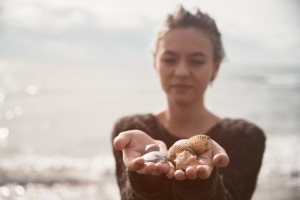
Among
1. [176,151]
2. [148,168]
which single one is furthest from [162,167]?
[176,151]

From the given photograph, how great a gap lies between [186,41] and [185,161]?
1.43 meters

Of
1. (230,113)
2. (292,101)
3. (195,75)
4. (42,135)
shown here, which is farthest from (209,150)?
(292,101)

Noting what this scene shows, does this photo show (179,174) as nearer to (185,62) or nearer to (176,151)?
(176,151)

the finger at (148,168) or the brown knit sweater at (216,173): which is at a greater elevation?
the finger at (148,168)

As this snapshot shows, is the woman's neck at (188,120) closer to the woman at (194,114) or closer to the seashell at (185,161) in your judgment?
the woman at (194,114)

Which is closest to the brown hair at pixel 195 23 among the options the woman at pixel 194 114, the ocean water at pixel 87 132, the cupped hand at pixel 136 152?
the woman at pixel 194 114

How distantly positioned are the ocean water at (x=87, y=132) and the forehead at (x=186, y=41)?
4.25 metres

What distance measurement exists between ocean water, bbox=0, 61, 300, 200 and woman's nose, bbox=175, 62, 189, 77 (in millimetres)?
4135

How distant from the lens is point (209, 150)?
5.93 feet

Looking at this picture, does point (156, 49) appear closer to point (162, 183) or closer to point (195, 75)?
point (195, 75)

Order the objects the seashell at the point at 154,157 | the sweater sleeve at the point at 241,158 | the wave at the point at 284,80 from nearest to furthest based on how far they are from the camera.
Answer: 1. the seashell at the point at 154,157
2. the sweater sleeve at the point at 241,158
3. the wave at the point at 284,80

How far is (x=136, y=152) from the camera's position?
72.1 inches

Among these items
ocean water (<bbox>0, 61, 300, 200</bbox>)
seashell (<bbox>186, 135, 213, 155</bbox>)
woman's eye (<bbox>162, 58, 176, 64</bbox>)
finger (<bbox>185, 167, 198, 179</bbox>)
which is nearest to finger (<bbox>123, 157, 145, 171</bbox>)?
finger (<bbox>185, 167, 198, 179</bbox>)

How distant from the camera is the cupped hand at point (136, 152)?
5.21 feet
